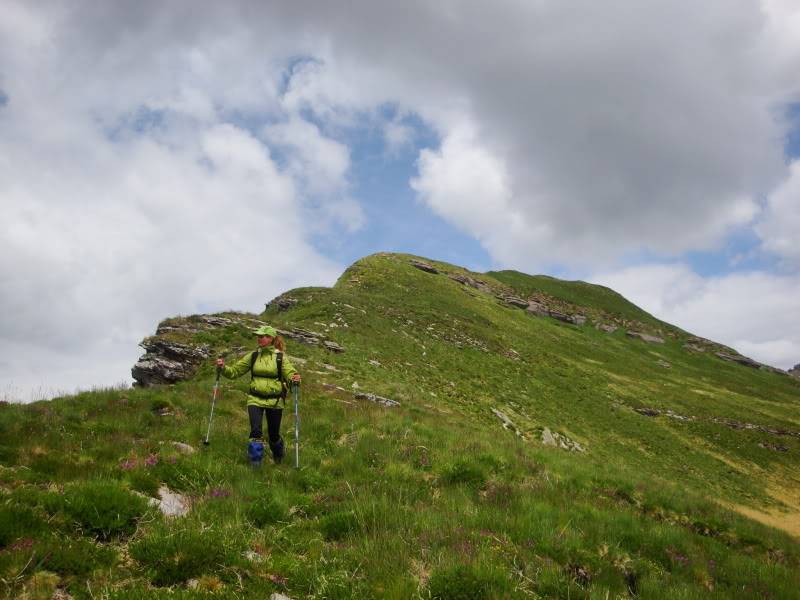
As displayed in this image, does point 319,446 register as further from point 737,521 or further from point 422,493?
point 737,521

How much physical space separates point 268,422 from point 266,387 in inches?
33.5

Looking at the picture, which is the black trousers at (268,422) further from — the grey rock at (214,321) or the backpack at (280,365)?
the grey rock at (214,321)

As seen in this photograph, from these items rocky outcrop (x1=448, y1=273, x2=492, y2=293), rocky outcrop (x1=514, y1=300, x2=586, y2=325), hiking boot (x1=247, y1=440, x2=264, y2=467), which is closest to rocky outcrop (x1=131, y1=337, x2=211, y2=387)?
hiking boot (x1=247, y1=440, x2=264, y2=467)

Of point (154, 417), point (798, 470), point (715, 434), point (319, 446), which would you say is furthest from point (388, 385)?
point (798, 470)

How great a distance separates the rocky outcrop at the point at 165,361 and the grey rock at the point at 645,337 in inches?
3606

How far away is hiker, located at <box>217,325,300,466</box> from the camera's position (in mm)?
10555

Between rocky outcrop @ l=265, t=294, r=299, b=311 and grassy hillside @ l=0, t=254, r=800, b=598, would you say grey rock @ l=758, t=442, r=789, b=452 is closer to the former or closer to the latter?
grassy hillside @ l=0, t=254, r=800, b=598

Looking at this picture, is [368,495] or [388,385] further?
[388,385]

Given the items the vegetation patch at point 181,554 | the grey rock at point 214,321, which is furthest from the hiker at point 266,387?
the grey rock at point 214,321

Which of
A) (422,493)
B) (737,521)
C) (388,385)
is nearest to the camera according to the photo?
(422,493)

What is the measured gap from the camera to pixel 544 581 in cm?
603

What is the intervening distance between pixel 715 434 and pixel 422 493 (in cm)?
4481

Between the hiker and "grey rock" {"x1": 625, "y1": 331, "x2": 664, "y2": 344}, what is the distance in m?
96.2

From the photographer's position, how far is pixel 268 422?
10.6 metres
